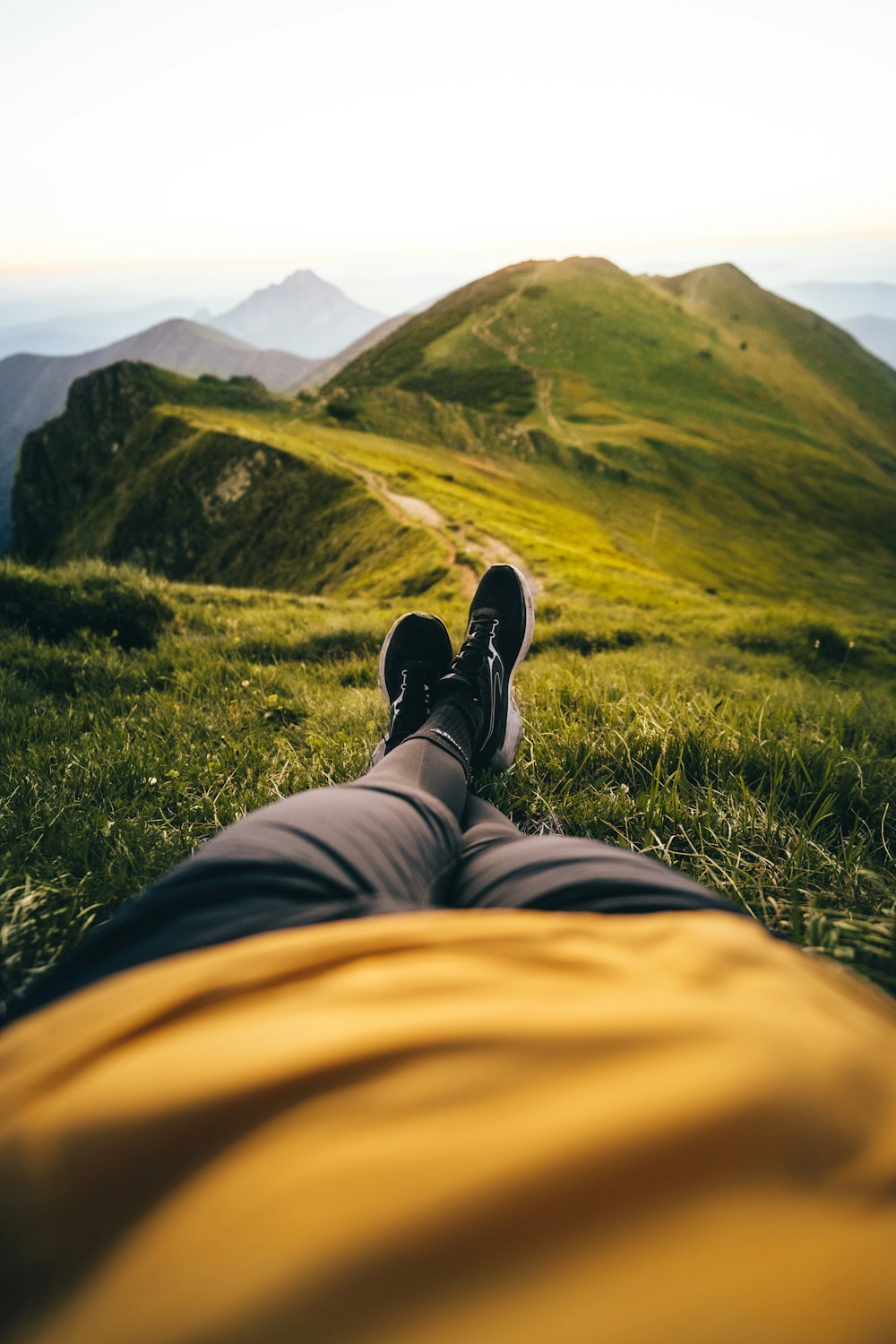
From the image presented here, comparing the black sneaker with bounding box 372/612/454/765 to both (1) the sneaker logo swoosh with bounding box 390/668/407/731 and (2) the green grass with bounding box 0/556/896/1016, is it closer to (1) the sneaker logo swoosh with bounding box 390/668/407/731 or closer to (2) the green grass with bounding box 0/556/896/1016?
(1) the sneaker logo swoosh with bounding box 390/668/407/731

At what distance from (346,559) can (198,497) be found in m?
16.0

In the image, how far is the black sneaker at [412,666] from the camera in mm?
2719

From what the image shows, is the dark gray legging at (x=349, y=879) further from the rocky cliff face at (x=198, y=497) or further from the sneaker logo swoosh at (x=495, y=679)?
the rocky cliff face at (x=198, y=497)

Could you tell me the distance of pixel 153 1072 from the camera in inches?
28.1

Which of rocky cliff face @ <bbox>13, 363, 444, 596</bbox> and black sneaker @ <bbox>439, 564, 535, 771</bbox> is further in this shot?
rocky cliff face @ <bbox>13, 363, 444, 596</bbox>

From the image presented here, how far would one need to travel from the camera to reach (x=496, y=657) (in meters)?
3.01

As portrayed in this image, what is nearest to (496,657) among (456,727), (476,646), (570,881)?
(476,646)

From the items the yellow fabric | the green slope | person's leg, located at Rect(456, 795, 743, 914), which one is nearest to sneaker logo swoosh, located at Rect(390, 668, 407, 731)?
person's leg, located at Rect(456, 795, 743, 914)

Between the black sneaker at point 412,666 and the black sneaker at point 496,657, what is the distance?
0.15 metres

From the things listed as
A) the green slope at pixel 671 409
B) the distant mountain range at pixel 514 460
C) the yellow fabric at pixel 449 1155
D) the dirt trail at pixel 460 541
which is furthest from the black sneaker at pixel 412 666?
the green slope at pixel 671 409

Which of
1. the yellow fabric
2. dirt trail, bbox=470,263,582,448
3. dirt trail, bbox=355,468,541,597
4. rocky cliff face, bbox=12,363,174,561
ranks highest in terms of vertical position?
dirt trail, bbox=470,263,582,448

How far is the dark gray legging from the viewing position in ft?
3.13

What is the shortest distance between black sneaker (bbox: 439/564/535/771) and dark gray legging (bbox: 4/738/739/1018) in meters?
0.93

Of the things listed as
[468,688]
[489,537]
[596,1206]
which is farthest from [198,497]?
[596,1206]
